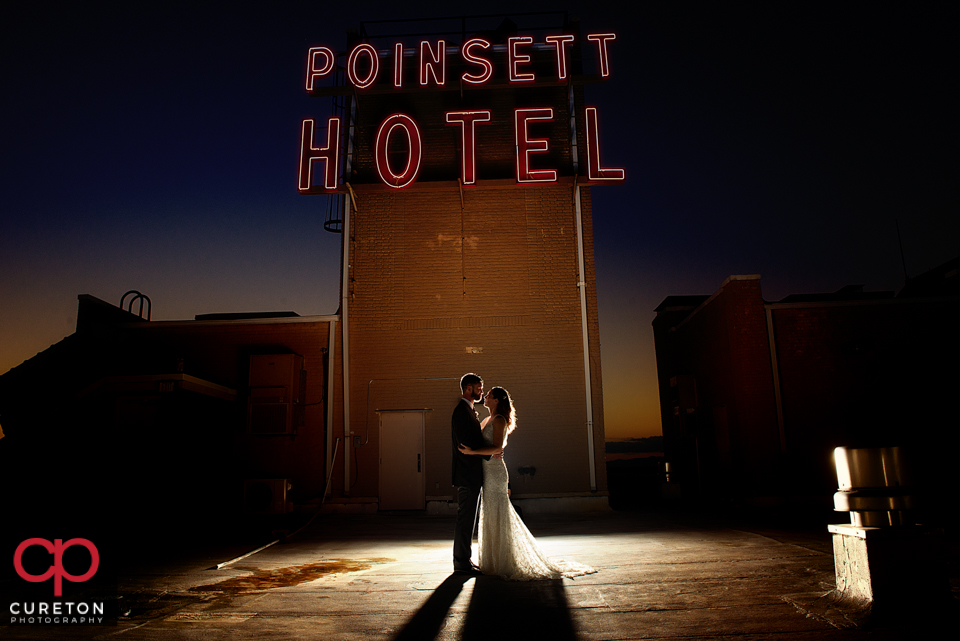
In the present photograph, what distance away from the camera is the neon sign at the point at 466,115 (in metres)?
13.0

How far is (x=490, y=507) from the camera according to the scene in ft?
17.7

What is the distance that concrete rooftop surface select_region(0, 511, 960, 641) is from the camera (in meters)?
3.43

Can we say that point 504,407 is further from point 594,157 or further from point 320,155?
point 320,155

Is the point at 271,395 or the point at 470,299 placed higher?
the point at 470,299

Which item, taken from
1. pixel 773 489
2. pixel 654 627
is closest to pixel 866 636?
pixel 654 627

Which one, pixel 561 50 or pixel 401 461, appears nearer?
pixel 401 461

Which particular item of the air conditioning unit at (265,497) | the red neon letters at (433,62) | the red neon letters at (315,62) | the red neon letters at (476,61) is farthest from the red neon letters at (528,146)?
the air conditioning unit at (265,497)

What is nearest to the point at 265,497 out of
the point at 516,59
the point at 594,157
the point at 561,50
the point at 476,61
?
the point at 594,157

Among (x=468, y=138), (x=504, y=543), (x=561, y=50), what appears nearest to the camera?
(x=504, y=543)

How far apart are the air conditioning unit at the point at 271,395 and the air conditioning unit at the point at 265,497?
3.40ft

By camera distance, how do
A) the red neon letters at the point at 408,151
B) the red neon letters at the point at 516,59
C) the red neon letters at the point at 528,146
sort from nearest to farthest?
the red neon letters at the point at 528,146
the red neon letters at the point at 408,151
the red neon letters at the point at 516,59

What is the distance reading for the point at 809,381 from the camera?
12.7 meters

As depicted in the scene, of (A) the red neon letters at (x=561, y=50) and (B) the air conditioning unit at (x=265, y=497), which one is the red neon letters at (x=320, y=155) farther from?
(B) the air conditioning unit at (x=265, y=497)

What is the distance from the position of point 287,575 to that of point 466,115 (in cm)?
1057
